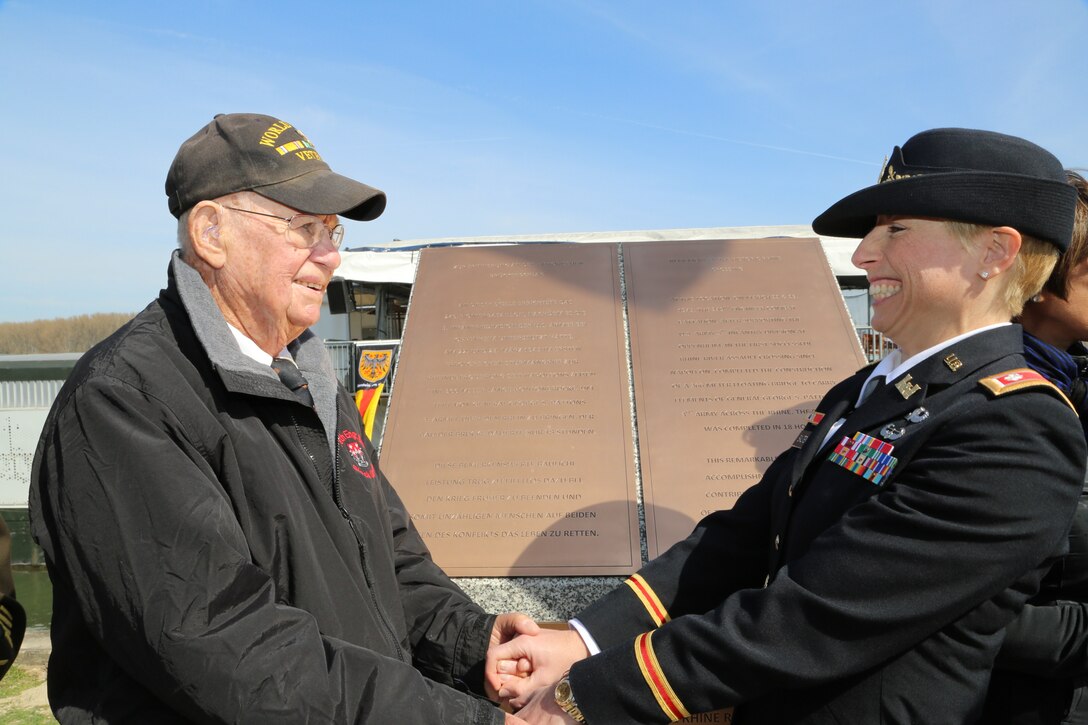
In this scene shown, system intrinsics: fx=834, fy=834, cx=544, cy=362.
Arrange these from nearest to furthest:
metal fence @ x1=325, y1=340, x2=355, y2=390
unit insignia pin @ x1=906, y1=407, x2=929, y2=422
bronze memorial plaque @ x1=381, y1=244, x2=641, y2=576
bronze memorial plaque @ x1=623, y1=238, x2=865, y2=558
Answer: unit insignia pin @ x1=906, y1=407, x2=929, y2=422 → bronze memorial plaque @ x1=381, y1=244, x2=641, y2=576 → bronze memorial plaque @ x1=623, y1=238, x2=865, y2=558 → metal fence @ x1=325, y1=340, x2=355, y2=390

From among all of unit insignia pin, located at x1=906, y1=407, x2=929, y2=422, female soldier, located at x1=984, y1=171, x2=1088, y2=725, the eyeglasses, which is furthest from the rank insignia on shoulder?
the eyeglasses

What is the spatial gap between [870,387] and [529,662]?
3.72ft

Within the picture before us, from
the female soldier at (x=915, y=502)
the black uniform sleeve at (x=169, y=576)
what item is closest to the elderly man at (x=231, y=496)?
the black uniform sleeve at (x=169, y=576)

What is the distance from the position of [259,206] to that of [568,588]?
1.96m

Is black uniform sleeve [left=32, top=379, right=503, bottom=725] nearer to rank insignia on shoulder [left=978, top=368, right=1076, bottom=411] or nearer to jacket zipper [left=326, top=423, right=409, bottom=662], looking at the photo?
jacket zipper [left=326, top=423, right=409, bottom=662]

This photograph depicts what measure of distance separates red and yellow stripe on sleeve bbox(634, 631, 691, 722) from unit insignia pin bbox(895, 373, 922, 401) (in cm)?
78

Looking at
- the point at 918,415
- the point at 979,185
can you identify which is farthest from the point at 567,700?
the point at 979,185

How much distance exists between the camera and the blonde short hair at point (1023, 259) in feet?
5.87

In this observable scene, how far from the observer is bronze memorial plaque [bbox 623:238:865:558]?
347cm

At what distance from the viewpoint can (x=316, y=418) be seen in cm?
190

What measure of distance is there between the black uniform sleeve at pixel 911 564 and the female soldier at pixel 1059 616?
0.22m

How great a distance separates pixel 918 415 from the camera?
1.74 meters

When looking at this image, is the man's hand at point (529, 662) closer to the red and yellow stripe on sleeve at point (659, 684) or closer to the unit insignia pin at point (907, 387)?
the red and yellow stripe on sleeve at point (659, 684)

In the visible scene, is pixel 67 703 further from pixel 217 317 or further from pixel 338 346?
pixel 338 346
